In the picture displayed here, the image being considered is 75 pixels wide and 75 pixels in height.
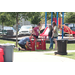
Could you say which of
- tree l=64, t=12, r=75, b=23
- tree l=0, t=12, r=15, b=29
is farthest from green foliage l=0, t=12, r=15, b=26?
tree l=64, t=12, r=75, b=23

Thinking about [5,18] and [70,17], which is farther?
[70,17]

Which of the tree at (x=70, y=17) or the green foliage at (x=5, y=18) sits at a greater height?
the tree at (x=70, y=17)

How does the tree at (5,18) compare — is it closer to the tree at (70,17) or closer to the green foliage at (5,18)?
the green foliage at (5,18)

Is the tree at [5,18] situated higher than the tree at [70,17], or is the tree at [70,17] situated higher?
the tree at [70,17]

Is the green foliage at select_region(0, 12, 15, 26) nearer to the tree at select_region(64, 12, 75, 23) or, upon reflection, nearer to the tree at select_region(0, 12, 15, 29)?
the tree at select_region(0, 12, 15, 29)

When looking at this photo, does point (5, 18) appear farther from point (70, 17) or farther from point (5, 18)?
point (70, 17)

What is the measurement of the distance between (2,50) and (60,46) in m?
3.87

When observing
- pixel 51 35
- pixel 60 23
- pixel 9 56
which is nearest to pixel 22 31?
pixel 60 23

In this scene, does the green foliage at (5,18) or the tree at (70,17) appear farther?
the tree at (70,17)

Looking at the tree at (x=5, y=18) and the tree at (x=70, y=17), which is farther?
the tree at (x=70, y=17)

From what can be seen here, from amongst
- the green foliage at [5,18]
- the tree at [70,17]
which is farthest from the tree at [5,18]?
the tree at [70,17]

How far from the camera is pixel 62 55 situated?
10.2m

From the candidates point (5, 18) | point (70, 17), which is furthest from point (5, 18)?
point (70, 17)

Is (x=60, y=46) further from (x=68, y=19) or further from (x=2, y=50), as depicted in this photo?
(x=68, y=19)
